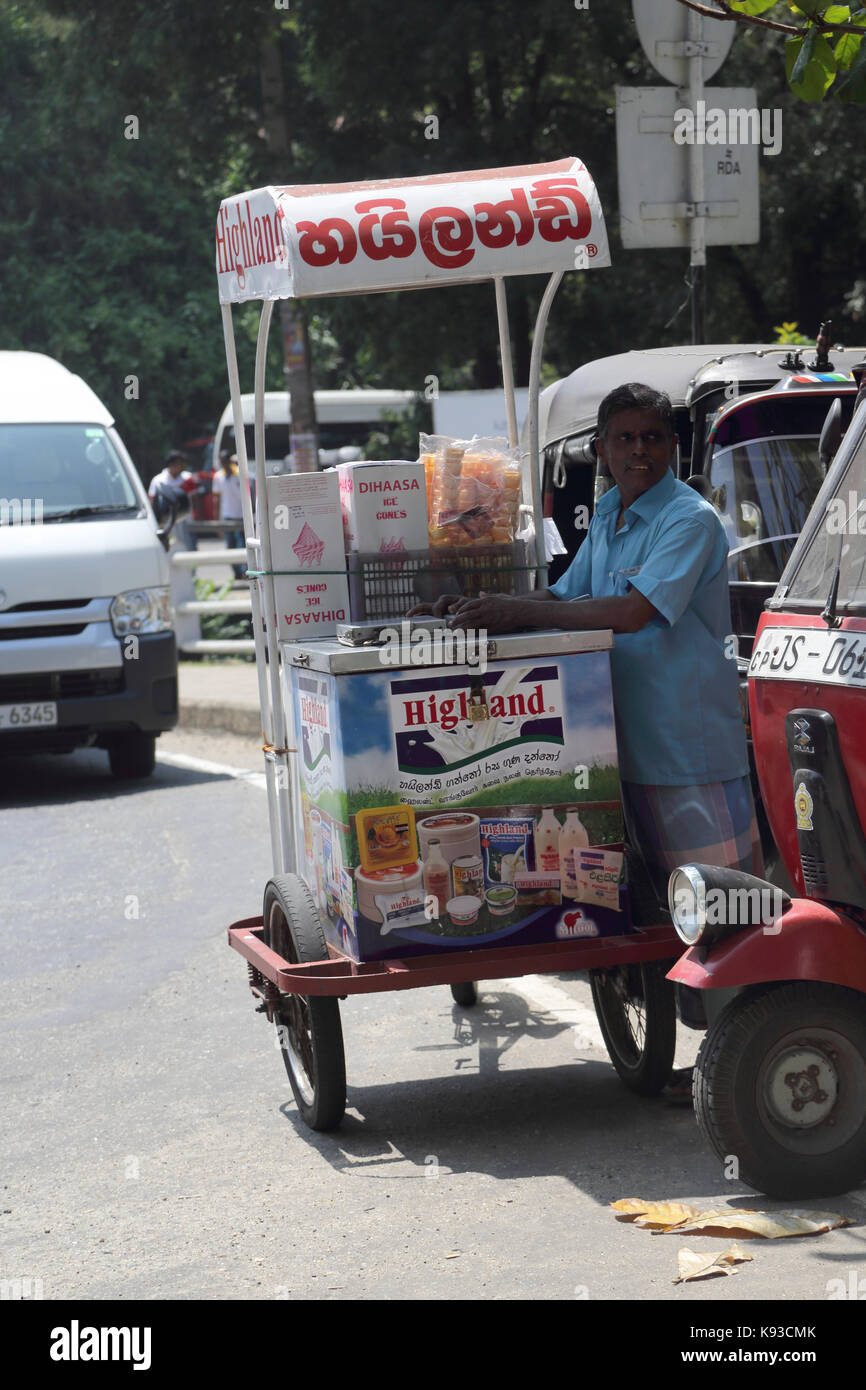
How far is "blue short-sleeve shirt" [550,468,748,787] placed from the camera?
4.78 metres

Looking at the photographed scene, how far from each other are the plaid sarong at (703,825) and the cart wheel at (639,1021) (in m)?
0.34

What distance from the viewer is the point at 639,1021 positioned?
17.1 feet

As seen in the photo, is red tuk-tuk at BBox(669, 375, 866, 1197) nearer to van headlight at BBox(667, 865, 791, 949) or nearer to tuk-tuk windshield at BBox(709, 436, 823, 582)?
van headlight at BBox(667, 865, 791, 949)

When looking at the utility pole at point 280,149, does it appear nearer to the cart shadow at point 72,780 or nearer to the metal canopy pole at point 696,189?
the cart shadow at point 72,780

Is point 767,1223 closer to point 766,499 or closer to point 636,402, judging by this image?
point 636,402

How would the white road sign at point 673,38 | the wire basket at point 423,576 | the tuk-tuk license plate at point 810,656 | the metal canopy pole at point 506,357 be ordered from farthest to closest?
the white road sign at point 673,38 → the metal canopy pole at point 506,357 → the wire basket at point 423,576 → the tuk-tuk license plate at point 810,656

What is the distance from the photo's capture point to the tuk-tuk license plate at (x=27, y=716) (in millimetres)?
10977

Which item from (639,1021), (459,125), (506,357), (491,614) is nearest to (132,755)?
(506,357)

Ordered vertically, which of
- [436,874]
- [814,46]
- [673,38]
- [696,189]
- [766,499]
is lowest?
[436,874]

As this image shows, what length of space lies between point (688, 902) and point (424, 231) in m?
2.05

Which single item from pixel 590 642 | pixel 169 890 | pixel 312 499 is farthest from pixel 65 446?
pixel 590 642

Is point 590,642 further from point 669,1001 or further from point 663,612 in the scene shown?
point 669,1001

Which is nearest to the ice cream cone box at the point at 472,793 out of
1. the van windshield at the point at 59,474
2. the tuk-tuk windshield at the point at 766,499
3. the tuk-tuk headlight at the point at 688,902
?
the tuk-tuk headlight at the point at 688,902

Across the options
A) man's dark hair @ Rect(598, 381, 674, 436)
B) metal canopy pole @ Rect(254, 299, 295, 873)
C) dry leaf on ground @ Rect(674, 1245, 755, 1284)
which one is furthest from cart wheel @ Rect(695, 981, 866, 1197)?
metal canopy pole @ Rect(254, 299, 295, 873)
